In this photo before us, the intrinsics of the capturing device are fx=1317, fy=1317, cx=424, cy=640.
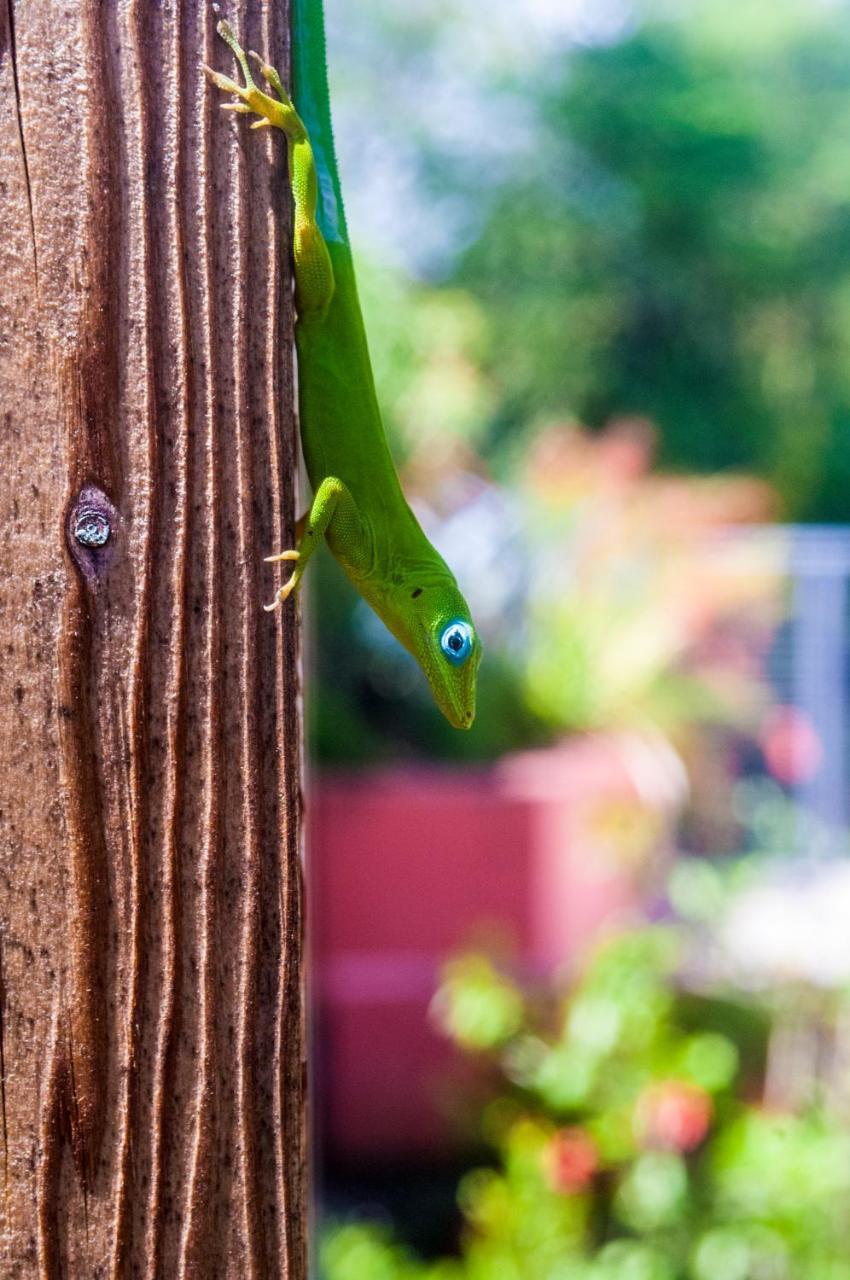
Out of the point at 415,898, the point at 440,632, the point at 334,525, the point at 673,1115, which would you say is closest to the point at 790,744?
the point at 415,898

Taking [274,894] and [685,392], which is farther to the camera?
[685,392]

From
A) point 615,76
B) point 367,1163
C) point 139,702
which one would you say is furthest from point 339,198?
point 615,76

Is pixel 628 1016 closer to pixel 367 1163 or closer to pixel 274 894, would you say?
pixel 367 1163

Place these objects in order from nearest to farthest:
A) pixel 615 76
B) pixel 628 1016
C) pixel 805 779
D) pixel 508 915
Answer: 1. pixel 628 1016
2. pixel 508 915
3. pixel 805 779
4. pixel 615 76

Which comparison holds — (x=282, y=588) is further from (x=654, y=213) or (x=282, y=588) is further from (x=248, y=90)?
(x=654, y=213)

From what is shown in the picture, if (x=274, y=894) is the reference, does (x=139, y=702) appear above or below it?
above

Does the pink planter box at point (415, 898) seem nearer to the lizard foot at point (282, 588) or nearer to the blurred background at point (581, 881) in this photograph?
the blurred background at point (581, 881)

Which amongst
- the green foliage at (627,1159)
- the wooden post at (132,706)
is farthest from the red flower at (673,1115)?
the wooden post at (132,706)
